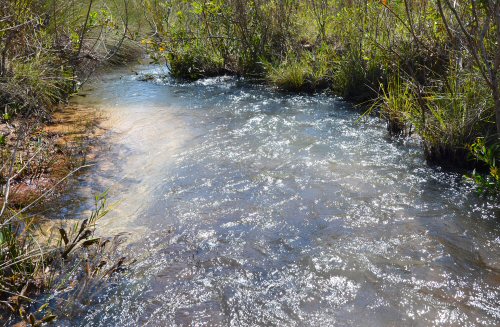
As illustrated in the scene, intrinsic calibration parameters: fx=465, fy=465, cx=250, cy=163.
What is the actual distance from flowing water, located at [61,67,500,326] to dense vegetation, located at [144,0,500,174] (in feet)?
1.57

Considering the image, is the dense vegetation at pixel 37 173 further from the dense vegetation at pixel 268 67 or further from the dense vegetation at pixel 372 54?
the dense vegetation at pixel 372 54

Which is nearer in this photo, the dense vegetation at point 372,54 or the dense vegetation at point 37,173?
the dense vegetation at point 37,173

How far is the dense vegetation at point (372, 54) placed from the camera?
477cm

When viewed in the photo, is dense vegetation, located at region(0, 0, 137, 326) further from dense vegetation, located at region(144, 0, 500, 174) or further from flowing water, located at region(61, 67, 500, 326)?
dense vegetation, located at region(144, 0, 500, 174)

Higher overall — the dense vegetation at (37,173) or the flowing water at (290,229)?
the dense vegetation at (37,173)

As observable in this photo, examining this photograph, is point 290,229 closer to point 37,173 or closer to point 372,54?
point 37,173

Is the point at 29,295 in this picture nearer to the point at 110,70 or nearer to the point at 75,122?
the point at 75,122


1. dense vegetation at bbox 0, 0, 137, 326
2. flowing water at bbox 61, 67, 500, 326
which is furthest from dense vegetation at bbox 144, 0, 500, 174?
dense vegetation at bbox 0, 0, 137, 326

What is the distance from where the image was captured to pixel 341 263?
3398mm

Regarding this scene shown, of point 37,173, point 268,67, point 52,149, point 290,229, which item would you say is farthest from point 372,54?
point 37,173

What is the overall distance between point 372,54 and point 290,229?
4.21 meters

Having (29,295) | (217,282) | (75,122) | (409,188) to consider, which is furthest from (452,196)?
(75,122)

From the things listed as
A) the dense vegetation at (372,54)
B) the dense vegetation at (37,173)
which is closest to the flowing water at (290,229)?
the dense vegetation at (37,173)

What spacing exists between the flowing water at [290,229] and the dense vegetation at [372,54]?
48 cm
